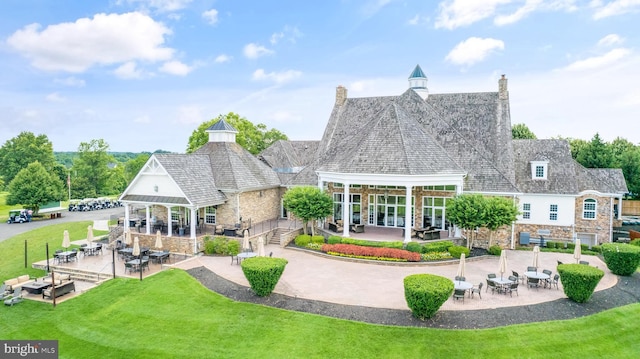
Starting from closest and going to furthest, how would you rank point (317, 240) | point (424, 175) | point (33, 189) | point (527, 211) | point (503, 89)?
point (424, 175) < point (317, 240) < point (527, 211) < point (503, 89) < point (33, 189)

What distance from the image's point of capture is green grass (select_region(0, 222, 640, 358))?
500 inches

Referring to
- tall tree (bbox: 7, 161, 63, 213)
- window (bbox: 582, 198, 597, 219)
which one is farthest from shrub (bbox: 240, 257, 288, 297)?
tall tree (bbox: 7, 161, 63, 213)

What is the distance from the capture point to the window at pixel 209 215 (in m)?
27.9

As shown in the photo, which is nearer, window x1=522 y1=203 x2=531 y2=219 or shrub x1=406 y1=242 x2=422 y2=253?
shrub x1=406 y1=242 x2=422 y2=253

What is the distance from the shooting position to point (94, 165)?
61.2 meters

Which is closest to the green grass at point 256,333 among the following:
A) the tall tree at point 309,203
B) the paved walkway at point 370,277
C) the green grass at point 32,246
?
the paved walkway at point 370,277

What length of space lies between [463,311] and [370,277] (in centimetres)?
535

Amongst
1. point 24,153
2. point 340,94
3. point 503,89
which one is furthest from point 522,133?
point 24,153

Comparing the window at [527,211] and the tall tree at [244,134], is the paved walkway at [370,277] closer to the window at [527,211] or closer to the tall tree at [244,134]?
the window at [527,211]

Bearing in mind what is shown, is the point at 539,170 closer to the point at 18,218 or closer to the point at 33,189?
the point at 18,218

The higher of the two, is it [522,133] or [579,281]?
[522,133]

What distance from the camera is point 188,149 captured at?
50.9 metres

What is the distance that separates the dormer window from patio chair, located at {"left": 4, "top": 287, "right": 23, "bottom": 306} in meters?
31.9

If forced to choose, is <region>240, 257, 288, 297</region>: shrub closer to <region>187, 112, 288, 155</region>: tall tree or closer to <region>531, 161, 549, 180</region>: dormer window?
<region>531, 161, 549, 180</region>: dormer window
